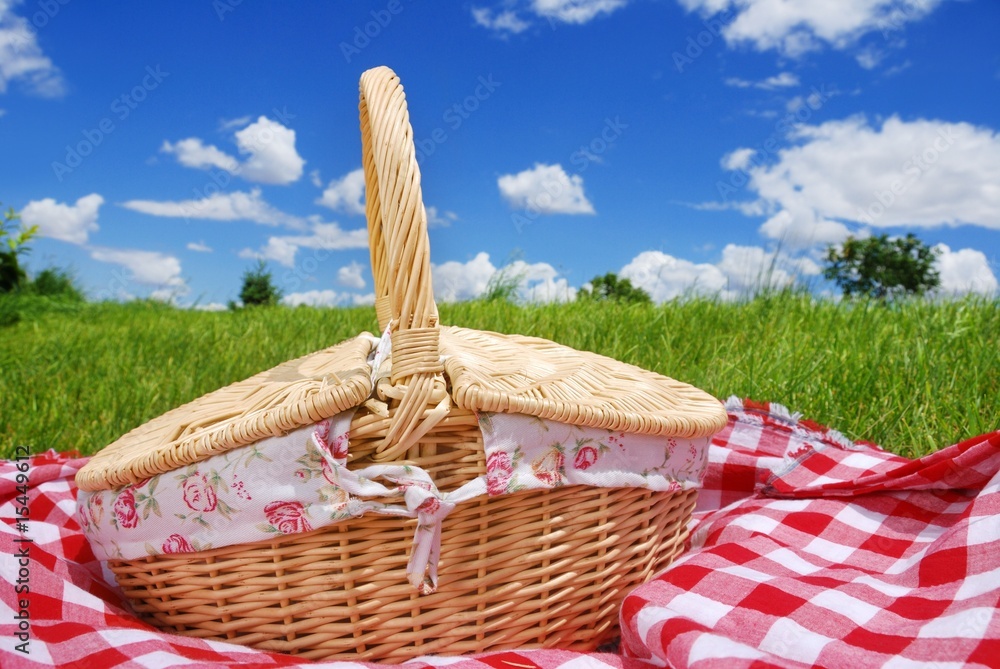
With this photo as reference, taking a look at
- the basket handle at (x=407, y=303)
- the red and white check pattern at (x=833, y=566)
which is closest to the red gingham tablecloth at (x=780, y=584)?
the red and white check pattern at (x=833, y=566)

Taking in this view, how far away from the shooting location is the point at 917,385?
1.86 m

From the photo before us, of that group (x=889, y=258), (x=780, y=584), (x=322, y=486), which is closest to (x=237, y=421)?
(x=322, y=486)

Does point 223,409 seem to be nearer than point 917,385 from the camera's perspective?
Yes

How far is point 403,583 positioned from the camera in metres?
0.94

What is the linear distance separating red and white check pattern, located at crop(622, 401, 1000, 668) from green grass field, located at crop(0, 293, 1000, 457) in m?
0.32

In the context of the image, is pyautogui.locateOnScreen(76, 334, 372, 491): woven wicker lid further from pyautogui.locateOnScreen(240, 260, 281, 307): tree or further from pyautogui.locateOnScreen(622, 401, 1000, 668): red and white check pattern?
pyautogui.locateOnScreen(240, 260, 281, 307): tree

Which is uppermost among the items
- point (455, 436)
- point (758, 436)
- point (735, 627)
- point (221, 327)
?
point (221, 327)

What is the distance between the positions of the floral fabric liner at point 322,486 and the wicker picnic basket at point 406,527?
18 millimetres

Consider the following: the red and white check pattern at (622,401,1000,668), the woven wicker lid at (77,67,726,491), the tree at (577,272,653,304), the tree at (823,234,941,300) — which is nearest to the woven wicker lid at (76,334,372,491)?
the woven wicker lid at (77,67,726,491)

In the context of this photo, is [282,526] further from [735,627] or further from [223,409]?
[735,627]

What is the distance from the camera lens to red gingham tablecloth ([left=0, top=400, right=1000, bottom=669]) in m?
0.91

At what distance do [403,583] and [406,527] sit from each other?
0.08 meters

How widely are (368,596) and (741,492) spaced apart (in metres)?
0.91

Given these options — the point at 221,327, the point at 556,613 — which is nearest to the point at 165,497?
the point at 556,613
